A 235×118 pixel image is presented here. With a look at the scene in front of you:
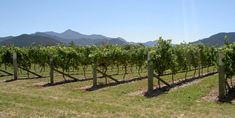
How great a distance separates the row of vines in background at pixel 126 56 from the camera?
37.6ft

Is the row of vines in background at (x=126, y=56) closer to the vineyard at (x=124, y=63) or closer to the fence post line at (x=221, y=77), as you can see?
the vineyard at (x=124, y=63)

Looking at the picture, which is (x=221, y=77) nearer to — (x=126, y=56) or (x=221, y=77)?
(x=221, y=77)

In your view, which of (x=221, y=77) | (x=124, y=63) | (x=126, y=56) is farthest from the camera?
(x=124, y=63)

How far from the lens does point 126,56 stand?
55.7 feet

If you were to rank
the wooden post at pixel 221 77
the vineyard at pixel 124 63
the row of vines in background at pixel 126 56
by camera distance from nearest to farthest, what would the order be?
the wooden post at pixel 221 77 < the vineyard at pixel 124 63 < the row of vines in background at pixel 126 56

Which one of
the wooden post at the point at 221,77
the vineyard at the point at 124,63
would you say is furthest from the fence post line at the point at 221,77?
the vineyard at the point at 124,63

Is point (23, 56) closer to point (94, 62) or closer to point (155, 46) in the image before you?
point (94, 62)

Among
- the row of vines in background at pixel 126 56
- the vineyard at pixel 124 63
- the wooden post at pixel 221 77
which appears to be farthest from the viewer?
the row of vines in background at pixel 126 56

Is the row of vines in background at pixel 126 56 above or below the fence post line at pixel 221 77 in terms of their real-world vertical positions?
above

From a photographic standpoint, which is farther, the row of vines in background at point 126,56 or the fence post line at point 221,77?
the row of vines in background at point 126,56

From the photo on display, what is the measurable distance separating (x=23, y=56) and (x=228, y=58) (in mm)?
19922

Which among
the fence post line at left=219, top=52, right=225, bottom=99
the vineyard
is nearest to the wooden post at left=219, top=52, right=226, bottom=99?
the fence post line at left=219, top=52, right=225, bottom=99

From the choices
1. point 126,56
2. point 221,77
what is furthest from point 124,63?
point 221,77

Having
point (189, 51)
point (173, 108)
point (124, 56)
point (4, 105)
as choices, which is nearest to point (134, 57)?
point (124, 56)
